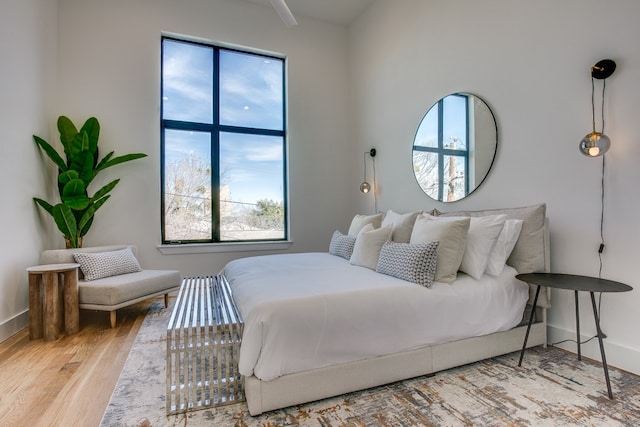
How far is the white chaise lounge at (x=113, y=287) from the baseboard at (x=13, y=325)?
0.50 meters

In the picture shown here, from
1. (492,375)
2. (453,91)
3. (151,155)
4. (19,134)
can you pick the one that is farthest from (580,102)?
(19,134)

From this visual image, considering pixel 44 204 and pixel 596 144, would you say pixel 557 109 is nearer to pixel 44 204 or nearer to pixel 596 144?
pixel 596 144

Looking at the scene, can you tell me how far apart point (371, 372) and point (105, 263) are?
2852 millimetres

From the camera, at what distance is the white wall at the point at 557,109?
2098 mm

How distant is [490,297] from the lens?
7.25 ft

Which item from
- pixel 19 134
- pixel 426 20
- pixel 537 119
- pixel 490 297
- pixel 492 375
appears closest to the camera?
pixel 492 375

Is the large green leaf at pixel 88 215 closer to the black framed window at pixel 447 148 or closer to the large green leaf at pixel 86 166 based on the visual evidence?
the large green leaf at pixel 86 166

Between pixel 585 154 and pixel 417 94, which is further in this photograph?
pixel 417 94

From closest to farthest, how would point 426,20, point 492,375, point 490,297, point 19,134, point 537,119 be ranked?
point 492,375, point 490,297, point 537,119, point 19,134, point 426,20

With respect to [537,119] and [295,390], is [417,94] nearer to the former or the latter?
[537,119]

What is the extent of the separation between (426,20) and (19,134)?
4279 mm

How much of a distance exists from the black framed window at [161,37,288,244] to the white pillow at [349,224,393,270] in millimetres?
2174

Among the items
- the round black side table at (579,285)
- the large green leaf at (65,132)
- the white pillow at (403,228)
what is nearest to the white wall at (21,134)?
the large green leaf at (65,132)

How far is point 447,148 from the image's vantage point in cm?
336
